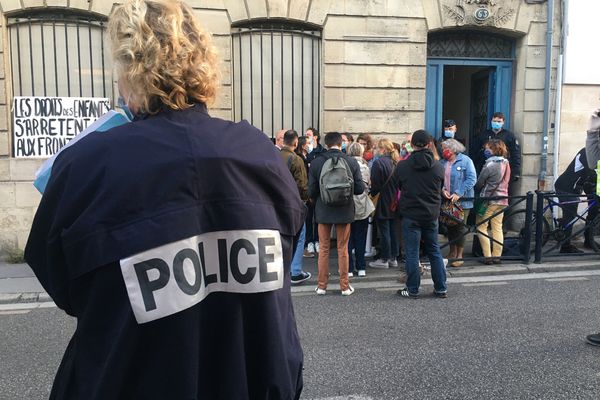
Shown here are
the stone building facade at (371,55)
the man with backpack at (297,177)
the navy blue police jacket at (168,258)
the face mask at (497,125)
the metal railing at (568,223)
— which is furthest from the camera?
the face mask at (497,125)

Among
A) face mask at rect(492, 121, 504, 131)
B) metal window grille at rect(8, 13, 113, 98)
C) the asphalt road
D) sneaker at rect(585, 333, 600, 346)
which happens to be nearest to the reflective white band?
the asphalt road

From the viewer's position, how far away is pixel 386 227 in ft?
24.2

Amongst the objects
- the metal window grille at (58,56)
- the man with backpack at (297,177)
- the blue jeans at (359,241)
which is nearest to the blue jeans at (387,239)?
the blue jeans at (359,241)

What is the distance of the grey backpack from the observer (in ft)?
19.6

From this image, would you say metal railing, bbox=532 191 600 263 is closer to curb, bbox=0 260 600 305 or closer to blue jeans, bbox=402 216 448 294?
curb, bbox=0 260 600 305

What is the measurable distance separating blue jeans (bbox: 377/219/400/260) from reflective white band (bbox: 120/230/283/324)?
611cm

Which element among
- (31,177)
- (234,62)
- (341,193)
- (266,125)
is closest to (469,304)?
(341,193)

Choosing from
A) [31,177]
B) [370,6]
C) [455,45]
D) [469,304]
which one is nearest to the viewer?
[469,304]

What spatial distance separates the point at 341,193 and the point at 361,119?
12.8 ft

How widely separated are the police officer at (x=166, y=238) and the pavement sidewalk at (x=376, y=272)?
5.44 m

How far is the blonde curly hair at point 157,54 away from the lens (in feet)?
4.02

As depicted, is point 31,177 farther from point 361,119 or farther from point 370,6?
point 370,6

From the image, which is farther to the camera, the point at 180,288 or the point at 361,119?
the point at 361,119

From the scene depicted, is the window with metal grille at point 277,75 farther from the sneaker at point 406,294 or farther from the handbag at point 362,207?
the sneaker at point 406,294
